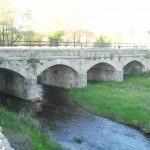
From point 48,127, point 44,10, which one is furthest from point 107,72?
point 44,10

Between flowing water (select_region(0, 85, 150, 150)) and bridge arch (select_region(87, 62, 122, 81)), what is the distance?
1155cm

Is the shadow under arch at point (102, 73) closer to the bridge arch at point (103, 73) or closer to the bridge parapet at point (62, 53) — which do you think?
the bridge arch at point (103, 73)

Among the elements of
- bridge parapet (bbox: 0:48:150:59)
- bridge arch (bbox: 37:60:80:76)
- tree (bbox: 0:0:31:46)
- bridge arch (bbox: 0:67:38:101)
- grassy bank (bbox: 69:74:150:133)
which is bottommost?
grassy bank (bbox: 69:74:150:133)

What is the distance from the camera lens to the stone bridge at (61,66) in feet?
142

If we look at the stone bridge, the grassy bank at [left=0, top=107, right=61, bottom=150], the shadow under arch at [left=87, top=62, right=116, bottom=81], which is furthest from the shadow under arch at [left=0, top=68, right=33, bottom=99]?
the shadow under arch at [left=87, top=62, right=116, bottom=81]

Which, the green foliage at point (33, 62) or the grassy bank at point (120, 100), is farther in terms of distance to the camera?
the green foliage at point (33, 62)

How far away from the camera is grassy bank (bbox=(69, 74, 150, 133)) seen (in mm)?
36781

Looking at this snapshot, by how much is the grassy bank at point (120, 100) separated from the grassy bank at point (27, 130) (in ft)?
34.9

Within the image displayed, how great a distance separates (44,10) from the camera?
9456 centimetres

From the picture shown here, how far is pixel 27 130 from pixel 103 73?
30.9 meters

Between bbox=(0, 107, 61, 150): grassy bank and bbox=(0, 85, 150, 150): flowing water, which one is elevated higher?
bbox=(0, 107, 61, 150): grassy bank

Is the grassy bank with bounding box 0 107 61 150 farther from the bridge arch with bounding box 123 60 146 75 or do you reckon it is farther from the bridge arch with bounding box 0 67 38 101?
the bridge arch with bounding box 123 60 146 75

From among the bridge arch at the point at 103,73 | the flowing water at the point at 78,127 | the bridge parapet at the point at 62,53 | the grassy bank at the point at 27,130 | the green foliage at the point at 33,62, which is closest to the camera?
the grassy bank at the point at 27,130

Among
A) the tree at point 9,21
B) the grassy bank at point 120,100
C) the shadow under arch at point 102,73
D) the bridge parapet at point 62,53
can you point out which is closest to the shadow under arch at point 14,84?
the bridge parapet at point 62,53
